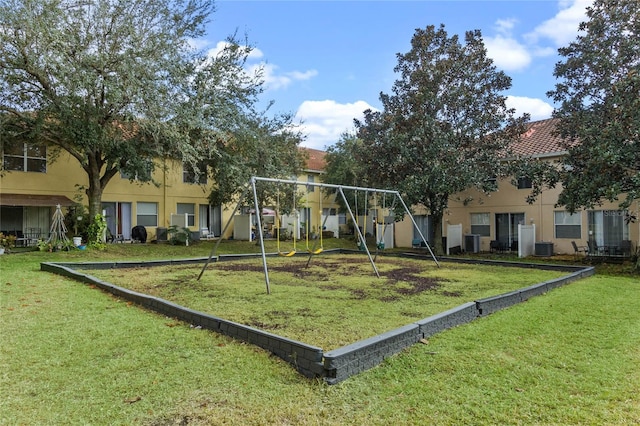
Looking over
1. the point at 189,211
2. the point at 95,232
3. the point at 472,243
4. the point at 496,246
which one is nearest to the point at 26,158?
the point at 95,232

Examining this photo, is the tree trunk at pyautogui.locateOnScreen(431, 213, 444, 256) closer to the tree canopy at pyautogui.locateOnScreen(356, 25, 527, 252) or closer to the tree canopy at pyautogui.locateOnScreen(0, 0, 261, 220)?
the tree canopy at pyautogui.locateOnScreen(356, 25, 527, 252)

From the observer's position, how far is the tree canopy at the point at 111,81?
12.7 metres

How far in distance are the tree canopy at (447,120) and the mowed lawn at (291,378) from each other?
10212 millimetres

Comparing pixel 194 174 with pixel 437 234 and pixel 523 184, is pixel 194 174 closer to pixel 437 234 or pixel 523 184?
pixel 437 234

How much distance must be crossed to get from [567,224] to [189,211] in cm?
1952

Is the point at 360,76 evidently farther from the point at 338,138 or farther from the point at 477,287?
the point at 338,138

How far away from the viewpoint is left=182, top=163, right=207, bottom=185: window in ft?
59.0

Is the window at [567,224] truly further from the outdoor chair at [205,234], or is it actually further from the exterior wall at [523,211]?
the outdoor chair at [205,234]

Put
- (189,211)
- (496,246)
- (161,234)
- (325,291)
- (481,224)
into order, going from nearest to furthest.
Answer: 1. (325,291)
2. (496,246)
3. (481,224)
4. (161,234)
5. (189,211)

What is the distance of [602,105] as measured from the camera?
515 inches

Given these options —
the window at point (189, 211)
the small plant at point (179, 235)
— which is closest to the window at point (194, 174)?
the window at point (189, 211)

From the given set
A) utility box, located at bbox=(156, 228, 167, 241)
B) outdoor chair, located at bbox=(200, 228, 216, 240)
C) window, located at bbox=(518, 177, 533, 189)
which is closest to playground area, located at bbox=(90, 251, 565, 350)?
window, located at bbox=(518, 177, 533, 189)

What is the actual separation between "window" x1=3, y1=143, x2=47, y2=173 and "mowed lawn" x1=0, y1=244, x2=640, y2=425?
1480 centimetres

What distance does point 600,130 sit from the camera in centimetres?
1219
